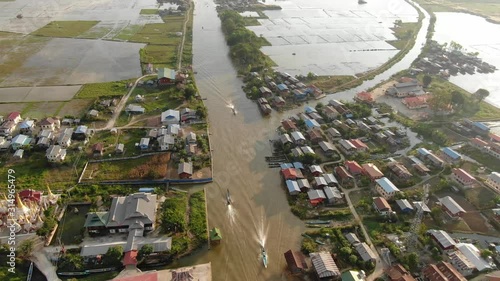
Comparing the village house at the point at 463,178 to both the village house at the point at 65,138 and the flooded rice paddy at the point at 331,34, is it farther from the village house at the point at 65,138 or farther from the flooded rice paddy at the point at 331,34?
the village house at the point at 65,138

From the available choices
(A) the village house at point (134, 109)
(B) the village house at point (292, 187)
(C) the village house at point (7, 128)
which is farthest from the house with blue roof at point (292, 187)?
(C) the village house at point (7, 128)

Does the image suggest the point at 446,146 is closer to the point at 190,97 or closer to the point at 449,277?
the point at 449,277

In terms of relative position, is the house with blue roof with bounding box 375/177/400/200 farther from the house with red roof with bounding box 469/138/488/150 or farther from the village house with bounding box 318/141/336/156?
the house with red roof with bounding box 469/138/488/150

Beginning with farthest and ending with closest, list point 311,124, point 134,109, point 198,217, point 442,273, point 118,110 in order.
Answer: point 118,110 → point 134,109 → point 311,124 → point 198,217 → point 442,273

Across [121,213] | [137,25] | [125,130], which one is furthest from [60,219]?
[137,25]

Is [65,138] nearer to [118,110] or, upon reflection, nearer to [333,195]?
[118,110]

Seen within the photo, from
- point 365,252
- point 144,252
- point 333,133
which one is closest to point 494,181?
point 333,133
